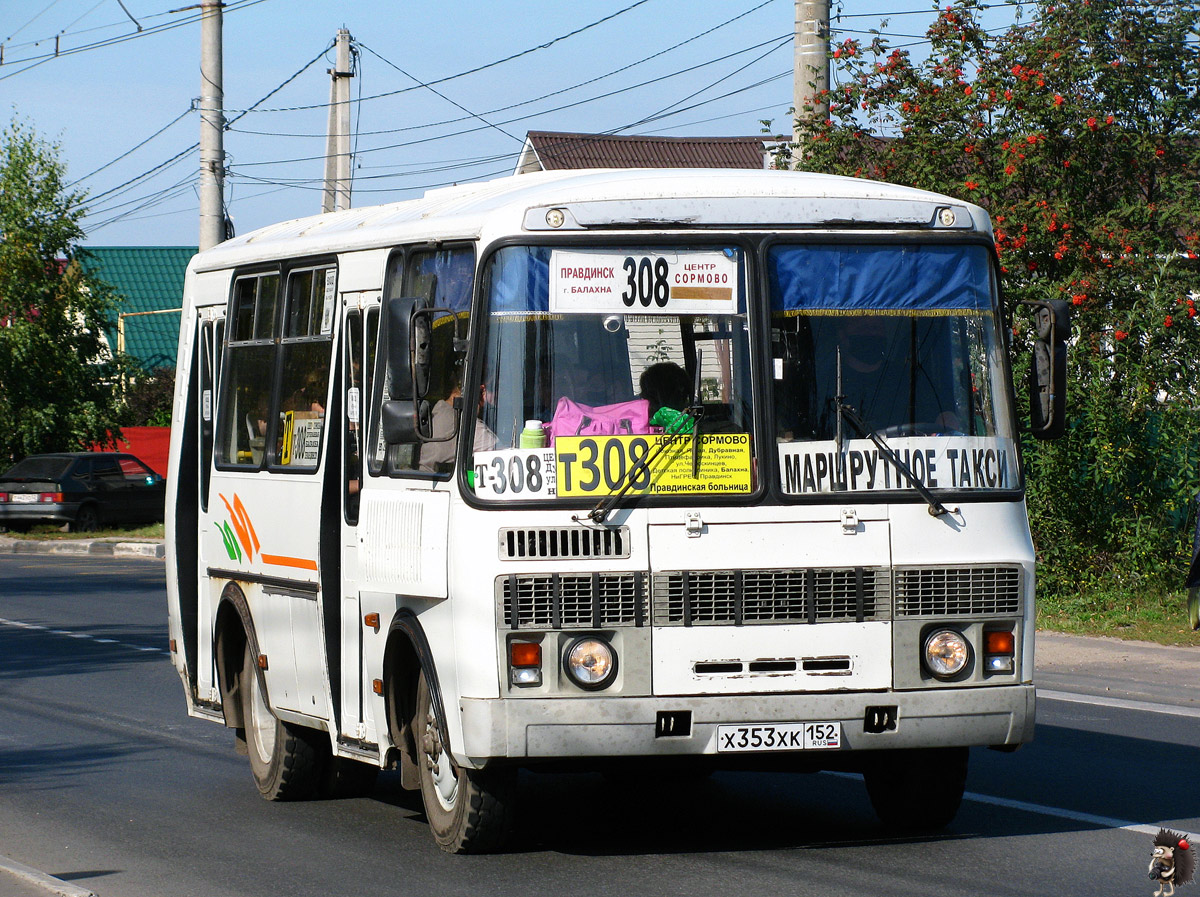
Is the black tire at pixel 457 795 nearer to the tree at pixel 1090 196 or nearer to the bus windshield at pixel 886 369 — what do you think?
the bus windshield at pixel 886 369

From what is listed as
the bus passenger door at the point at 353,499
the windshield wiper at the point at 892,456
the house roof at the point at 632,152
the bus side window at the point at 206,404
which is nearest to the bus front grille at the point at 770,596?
the windshield wiper at the point at 892,456

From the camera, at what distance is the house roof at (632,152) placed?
4981 cm

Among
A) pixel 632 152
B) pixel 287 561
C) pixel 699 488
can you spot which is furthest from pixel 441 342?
pixel 632 152

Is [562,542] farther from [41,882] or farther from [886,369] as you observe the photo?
[41,882]

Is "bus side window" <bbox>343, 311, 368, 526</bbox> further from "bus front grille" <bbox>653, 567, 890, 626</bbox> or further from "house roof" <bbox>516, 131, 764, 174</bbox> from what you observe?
"house roof" <bbox>516, 131, 764, 174</bbox>

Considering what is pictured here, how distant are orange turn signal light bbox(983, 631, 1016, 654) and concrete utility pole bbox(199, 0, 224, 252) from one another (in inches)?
722

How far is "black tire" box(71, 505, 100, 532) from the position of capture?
3419cm

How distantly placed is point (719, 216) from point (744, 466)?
0.98 m

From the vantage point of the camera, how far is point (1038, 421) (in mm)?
7820

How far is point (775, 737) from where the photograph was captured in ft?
23.1

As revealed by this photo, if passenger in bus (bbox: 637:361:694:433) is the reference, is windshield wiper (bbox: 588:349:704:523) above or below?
below

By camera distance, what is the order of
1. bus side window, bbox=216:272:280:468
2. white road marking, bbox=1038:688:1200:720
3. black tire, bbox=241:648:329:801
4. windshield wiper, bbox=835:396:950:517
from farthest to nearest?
white road marking, bbox=1038:688:1200:720
bus side window, bbox=216:272:280:468
black tire, bbox=241:648:329:801
windshield wiper, bbox=835:396:950:517

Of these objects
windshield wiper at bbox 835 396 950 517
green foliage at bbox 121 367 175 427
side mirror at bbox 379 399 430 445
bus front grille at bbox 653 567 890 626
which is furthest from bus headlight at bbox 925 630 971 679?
green foliage at bbox 121 367 175 427

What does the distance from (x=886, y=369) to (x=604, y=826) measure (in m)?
2.41
